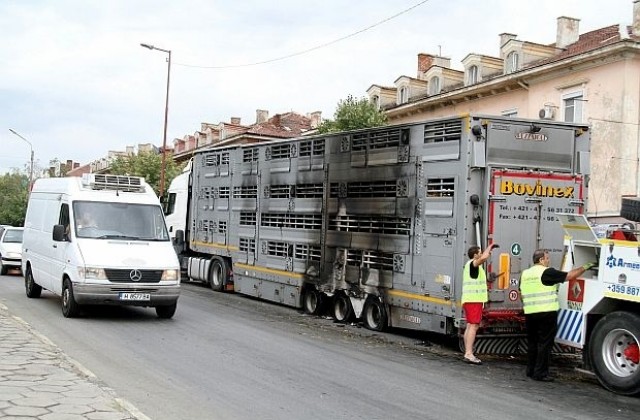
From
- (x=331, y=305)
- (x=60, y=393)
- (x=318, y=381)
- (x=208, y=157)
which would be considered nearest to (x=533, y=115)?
(x=208, y=157)

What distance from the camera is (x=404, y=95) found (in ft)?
114

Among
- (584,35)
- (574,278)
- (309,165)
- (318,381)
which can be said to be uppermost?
(584,35)

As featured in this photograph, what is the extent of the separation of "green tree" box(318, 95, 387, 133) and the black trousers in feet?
64.8

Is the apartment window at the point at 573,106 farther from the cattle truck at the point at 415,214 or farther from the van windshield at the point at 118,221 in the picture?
the van windshield at the point at 118,221

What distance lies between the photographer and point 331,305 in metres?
13.8

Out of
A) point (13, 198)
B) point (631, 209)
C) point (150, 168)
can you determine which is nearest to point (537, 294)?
point (631, 209)

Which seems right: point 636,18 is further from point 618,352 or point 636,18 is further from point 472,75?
point 618,352

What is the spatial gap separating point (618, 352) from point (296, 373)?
3.83 m

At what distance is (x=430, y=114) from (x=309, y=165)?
19213 mm

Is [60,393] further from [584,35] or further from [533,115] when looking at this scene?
[584,35]

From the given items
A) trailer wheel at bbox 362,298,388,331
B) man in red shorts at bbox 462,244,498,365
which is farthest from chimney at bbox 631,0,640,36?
man in red shorts at bbox 462,244,498,365

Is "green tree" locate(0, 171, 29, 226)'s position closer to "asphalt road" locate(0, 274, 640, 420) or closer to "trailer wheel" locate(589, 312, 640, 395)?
"asphalt road" locate(0, 274, 640, 420)

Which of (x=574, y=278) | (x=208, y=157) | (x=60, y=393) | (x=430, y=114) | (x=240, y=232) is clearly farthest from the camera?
(x=430, y=114)

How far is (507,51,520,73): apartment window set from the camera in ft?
91.7
